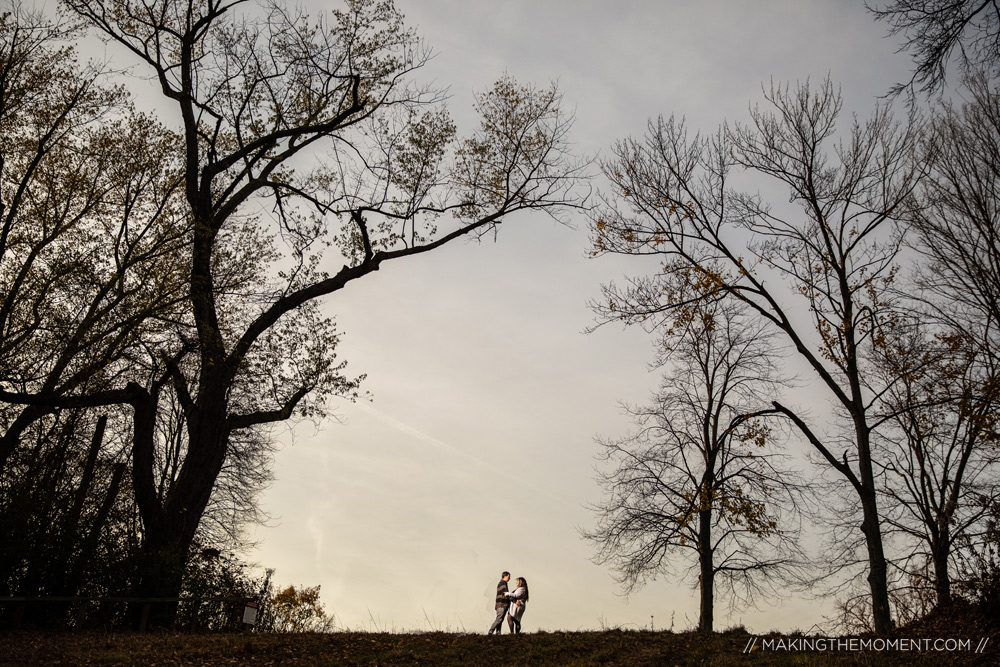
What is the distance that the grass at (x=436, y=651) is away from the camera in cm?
880

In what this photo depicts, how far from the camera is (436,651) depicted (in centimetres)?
1027

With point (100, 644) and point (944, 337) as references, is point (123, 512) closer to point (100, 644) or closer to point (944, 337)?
point (100, 644)

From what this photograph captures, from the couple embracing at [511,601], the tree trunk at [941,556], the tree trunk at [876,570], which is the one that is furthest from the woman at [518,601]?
the tree trunk at [941,556]

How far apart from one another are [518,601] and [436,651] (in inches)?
192

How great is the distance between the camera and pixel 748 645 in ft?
31.2

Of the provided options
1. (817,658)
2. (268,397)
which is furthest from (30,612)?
(817,658)

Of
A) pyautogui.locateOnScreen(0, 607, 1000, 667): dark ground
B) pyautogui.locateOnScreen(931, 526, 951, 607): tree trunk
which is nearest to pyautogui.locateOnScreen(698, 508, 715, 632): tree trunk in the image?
pyautogui.locateOnScreen(931, 526, 951, 607): tree trunk

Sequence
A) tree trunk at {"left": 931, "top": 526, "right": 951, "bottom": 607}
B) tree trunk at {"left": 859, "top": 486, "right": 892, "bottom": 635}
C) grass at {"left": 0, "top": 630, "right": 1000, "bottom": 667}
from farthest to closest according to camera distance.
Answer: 1. tree trunk at {"left": 931, "top": 526, "right": 951, "bottom": 607}
2. tree trunk at {"left": 859, "top": 486, "right": 892, "bottom": 635}
3. grass at {"left": 0, "top": 630, "right": 1000, "bottom": 667}

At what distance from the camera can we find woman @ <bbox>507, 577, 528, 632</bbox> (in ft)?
48.4

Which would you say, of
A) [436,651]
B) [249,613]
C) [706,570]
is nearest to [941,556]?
[706,570]

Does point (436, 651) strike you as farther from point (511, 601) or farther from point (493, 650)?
point (511, 601)

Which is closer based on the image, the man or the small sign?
the small sign

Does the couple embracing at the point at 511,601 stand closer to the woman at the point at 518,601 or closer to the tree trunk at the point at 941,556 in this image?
the woman at the point at 518,601

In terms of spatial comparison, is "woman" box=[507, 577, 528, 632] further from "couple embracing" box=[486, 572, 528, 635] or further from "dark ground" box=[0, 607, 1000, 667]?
"dark ground" box=[0, 607, 1000, 667]
